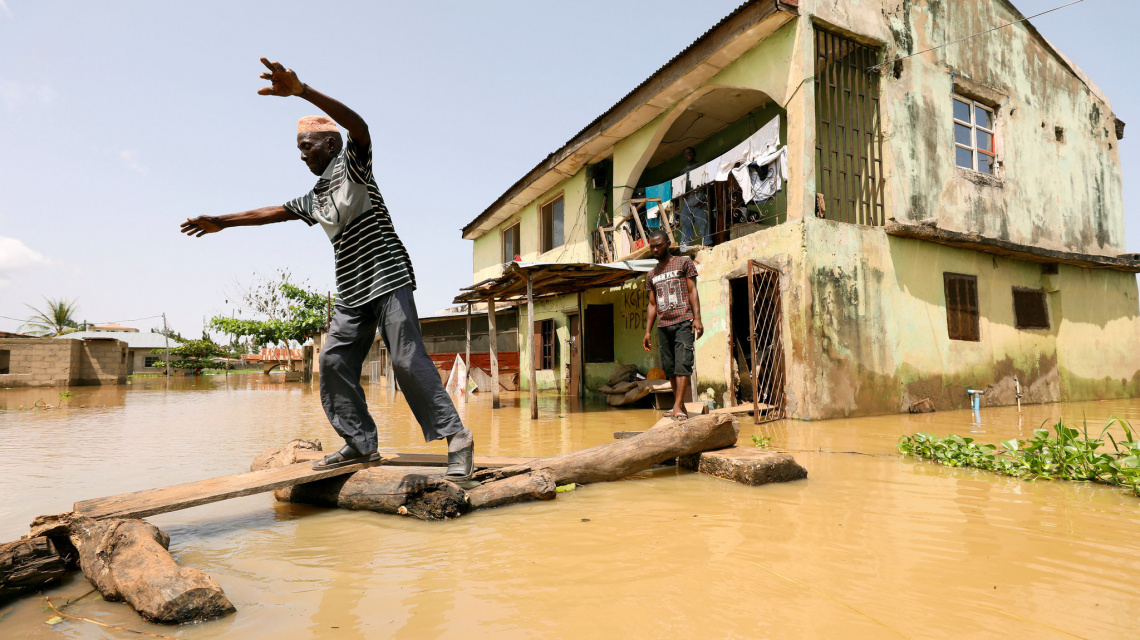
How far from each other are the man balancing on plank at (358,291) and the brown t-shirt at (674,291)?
8.83 feet

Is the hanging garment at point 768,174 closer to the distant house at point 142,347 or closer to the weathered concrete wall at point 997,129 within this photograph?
the weathered concrete wall at point 997,129

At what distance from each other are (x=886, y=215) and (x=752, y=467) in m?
6.61

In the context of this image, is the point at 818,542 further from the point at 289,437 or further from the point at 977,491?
the point at 289,437

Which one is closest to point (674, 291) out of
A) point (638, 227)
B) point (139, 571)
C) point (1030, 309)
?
point (139, 571)

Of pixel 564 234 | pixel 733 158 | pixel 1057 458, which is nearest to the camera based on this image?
pixel 1057 458

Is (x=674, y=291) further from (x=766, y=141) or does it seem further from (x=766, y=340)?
(x=766, y=141)

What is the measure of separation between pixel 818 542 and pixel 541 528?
118 cm

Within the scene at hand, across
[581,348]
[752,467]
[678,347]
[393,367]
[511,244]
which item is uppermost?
[511,244]

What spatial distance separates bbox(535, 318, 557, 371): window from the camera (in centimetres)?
1476

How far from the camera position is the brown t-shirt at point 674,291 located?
5.20 m

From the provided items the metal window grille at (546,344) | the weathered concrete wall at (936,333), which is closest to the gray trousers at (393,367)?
the weathered concrete wall at (936,333)

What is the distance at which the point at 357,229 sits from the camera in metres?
3.11

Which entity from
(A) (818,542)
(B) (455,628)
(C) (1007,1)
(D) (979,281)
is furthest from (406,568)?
(C) (1007,1)

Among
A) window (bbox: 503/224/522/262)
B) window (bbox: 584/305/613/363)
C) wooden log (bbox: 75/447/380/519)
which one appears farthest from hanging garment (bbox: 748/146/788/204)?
window (bbox: 503/224/522/262)
